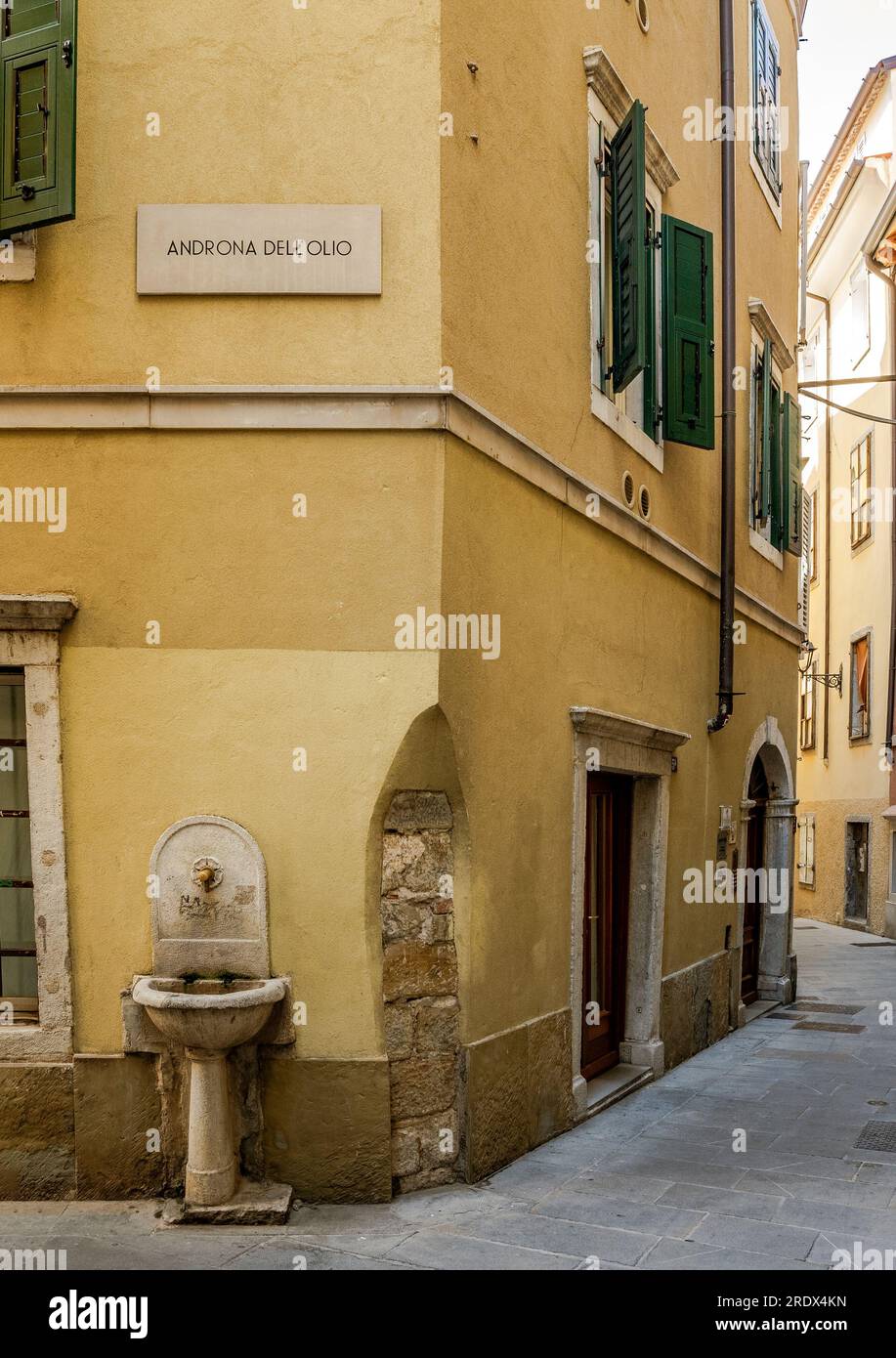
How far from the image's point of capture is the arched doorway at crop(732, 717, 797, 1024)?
44.9 feet

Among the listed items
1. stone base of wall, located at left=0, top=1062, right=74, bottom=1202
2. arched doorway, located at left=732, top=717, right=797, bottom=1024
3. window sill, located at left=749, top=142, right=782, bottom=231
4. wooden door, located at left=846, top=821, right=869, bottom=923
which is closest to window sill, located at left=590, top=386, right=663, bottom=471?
window sill, located at left=749, top=142, right=782, bottom=231

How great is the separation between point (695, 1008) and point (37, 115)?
792cm

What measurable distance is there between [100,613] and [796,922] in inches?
809

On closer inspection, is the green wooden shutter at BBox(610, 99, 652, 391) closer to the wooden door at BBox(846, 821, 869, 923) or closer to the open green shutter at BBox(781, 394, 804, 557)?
the open green shutter at BBox(781, 394, 804, 557)

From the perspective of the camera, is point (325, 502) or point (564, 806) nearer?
point (325, 502)

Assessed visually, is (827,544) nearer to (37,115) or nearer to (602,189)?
(602,189)

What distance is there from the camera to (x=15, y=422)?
6141 millimetres

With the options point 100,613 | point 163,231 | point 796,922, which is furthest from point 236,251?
point 796,922

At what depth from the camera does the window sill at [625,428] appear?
8.20 m

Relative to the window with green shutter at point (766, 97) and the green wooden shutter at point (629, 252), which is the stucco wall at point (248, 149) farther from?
the window with green shutter at point (766, 97)

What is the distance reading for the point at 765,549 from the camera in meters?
13.0

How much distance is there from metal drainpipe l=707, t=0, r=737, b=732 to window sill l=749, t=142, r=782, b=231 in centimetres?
128
